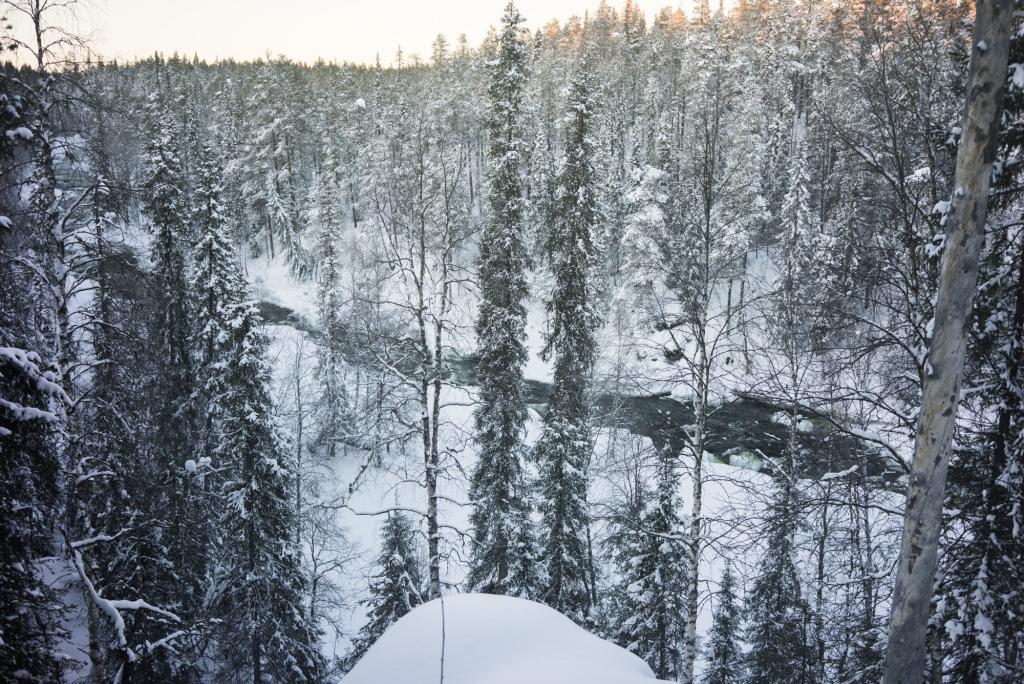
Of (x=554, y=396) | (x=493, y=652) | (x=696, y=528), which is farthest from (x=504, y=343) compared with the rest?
(x=493, y=652)

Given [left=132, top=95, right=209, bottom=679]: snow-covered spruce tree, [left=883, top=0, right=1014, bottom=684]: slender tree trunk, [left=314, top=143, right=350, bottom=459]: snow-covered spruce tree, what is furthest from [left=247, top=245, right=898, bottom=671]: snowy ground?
[left=883, top=0, right=1014, bottom=684]: slender tree trunk

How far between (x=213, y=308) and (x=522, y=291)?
11247mm

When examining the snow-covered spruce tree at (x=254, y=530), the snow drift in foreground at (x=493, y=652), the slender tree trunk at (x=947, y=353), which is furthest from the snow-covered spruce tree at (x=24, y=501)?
the snow-covered spruce tree at (x=254, y=530)

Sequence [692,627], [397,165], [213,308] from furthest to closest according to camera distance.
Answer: [213,308] → [397,165] → [692,627]

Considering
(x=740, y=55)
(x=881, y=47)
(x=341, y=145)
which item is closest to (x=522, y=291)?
(x=881, y=47)

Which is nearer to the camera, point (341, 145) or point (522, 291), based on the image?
point (522, 291)

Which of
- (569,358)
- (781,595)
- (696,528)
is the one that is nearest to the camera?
(696,528)

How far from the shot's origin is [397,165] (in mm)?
11141

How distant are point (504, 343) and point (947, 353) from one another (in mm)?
11535

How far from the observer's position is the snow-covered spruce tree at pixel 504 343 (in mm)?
15003

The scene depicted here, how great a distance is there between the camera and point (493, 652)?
5.61 metres

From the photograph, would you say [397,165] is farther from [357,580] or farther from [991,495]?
[357,580]

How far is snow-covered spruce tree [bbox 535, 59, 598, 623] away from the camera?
16.6 meters

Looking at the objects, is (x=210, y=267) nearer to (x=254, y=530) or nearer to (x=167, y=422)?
(x=167, y=422)
